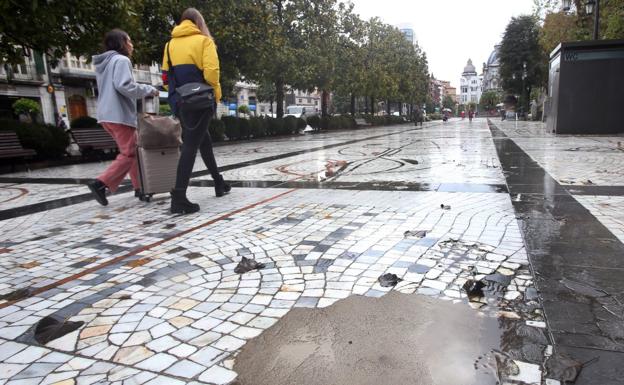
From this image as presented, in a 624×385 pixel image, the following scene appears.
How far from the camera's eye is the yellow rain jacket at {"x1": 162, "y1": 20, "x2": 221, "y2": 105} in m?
4.73

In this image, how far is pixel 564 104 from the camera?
1691cm

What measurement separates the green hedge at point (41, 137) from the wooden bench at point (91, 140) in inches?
13.9

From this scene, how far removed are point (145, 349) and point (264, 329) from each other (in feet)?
1.88

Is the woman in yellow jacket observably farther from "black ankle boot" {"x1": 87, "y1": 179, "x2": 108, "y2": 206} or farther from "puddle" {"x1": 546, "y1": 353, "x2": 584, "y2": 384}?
"puddle" {"x1": 546, "y1": 353, "x2": 584, "y2": 384}

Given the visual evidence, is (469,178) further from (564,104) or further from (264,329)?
(564,104)

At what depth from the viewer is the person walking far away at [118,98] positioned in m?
Result: 5.16

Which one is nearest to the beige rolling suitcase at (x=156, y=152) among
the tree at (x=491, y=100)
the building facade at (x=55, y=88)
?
the building facade at (x=55, y=88)

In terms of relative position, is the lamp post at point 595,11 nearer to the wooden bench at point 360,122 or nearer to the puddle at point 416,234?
the puddle at point 416,234

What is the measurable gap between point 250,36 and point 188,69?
42.9ft

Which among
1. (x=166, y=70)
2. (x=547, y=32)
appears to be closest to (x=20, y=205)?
(x=166, y=70)

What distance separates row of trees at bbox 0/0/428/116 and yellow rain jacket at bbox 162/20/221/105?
380 centimetres

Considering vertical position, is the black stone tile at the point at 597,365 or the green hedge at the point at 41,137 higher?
the green hedge at the point at 41,137

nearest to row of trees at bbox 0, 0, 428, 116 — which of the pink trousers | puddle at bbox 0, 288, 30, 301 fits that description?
the pink trousers

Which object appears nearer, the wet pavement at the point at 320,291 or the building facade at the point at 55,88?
the wet pavement at the point at 320,291
